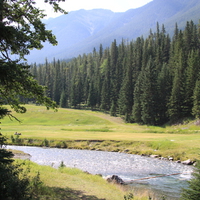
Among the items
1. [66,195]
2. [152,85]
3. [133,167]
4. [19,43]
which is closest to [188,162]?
[133,167]

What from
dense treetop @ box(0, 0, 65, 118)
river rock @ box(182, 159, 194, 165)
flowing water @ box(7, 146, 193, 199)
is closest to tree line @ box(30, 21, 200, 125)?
river rock @ box(182, 159, 194, 165)

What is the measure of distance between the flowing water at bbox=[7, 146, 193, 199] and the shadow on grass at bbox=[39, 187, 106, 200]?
7121 mm

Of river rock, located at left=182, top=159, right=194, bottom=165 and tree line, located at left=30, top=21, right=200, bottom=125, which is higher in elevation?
tree line, located at left=30, top=21, right=200, bottom=125

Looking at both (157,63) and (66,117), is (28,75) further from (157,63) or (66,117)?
(157,63)

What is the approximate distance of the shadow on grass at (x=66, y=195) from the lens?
33.9 ft

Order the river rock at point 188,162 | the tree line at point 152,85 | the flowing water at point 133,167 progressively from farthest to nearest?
the tree line at point 152,85
the river rock at point 188,162
the flowing water at point 133,167

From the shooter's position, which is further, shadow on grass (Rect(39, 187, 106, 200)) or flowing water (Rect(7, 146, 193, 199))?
flowing water (Rect(7, 146, 193, 199))

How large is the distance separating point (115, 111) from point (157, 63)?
89.5ft

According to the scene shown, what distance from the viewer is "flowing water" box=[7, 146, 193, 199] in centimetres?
1845

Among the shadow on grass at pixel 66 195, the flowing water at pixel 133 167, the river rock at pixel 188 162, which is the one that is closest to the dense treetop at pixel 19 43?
the shadow on grass at pixel 66 195

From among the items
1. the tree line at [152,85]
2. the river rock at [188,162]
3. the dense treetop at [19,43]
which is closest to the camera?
the dense treetop at [19,43]

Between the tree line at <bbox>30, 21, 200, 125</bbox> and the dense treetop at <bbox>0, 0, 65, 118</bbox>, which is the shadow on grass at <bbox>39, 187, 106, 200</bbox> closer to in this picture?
the dense treetop at <bbox>0, 0, 65, 118</bbox>

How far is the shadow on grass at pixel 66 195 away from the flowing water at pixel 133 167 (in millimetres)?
7121

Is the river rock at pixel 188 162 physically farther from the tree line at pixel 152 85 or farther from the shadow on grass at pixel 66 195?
the tree line at pixel 152 85
